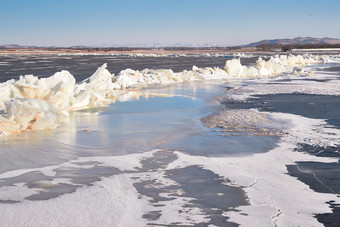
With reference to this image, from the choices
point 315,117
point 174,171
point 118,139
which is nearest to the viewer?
point 174,171

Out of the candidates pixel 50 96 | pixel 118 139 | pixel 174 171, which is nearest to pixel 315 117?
pixel 118 139

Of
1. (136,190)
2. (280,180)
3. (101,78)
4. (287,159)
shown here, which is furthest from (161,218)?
(101,78)

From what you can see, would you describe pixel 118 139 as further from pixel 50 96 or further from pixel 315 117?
pixel 315 117

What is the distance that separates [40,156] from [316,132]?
349cm

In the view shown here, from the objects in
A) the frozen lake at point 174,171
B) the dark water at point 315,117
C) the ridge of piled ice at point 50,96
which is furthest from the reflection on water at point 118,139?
the dark water at point 315,117

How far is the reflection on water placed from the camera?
4082 mm

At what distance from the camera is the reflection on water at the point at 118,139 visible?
4.08 meters

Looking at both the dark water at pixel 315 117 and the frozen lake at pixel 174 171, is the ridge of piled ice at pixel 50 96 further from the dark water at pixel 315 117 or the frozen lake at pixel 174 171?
the dark water at pixel 315 117

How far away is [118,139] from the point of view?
4789 mm

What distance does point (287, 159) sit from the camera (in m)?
3.90

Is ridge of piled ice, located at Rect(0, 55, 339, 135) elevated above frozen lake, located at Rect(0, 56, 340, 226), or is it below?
above

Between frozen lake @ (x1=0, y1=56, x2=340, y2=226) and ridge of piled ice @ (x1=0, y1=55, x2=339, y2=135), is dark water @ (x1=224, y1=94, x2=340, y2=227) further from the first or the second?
ridge of piled ice @ (x1=0, y1=55, x2=339, y2=135)

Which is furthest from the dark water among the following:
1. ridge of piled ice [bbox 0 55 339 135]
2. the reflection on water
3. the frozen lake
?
ridge of piled ice [bbox 0 55 339 135]

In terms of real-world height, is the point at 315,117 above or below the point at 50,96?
below
